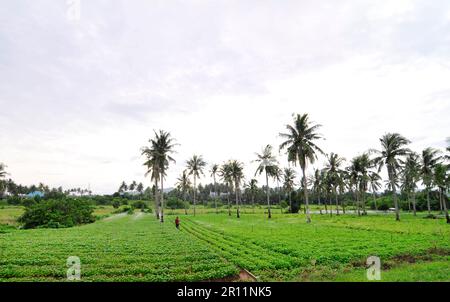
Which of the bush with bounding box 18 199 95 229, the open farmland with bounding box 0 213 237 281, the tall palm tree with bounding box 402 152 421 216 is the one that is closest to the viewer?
the open farmland with bounding box 0 213 237 281

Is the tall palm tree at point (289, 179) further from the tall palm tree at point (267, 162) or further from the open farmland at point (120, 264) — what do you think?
the open farmland at point (120, 264)

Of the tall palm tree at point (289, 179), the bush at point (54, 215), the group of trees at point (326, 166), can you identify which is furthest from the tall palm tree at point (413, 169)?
the bush at point (54, 215)

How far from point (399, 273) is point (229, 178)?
6268 cm

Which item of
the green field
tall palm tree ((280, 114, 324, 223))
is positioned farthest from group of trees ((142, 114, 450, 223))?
the green field

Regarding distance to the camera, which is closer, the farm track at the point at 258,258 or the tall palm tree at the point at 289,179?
the farm track at the point at 258,258

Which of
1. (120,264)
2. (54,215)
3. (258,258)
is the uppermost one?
(120,264)

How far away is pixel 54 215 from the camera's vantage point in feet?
150

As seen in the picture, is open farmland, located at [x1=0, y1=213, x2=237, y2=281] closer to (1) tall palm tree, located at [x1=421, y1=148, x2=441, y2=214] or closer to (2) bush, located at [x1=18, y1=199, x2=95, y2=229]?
(2) bush, located at [x1=18, y1=199, x2=95, y2=229]

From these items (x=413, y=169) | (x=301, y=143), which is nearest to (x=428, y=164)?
(x=413, y=169)

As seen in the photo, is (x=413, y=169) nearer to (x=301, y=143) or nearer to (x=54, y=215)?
(x=301, y=143)

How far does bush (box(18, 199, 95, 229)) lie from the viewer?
1746 inches

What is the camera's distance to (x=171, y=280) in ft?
38.7

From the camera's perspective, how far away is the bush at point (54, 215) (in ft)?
145
